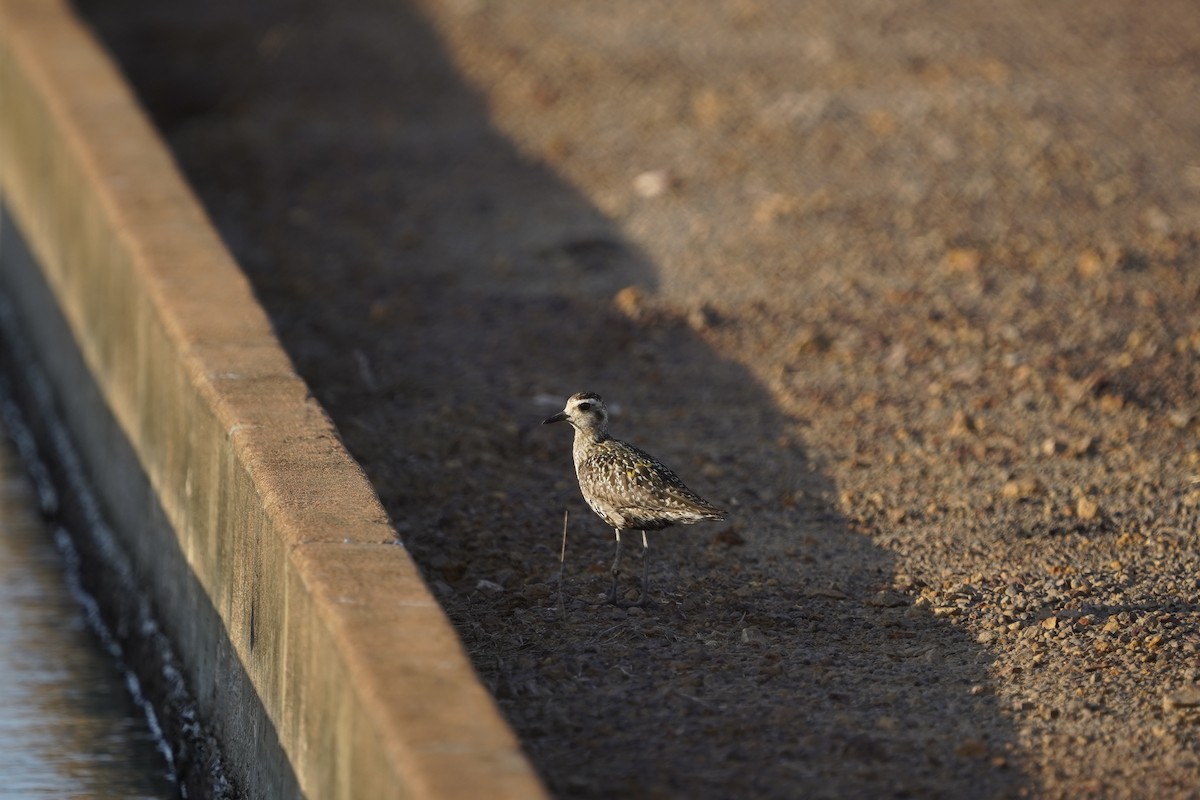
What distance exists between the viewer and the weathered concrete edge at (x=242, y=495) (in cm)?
604

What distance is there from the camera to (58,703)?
9.50 metres

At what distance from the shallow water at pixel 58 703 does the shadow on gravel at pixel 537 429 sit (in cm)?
162

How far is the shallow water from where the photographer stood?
8.75 meters

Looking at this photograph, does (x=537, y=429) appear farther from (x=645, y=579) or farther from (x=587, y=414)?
(x=645, y=579)

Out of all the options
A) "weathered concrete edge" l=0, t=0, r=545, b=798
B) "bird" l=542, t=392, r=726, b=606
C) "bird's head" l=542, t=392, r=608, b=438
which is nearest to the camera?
"weathered concrete edge" l=0, t=0, r=545, b=798

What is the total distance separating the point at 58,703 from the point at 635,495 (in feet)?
10.7

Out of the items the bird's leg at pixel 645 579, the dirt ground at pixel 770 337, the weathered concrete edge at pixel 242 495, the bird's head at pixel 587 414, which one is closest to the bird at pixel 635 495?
the bird's leg at pixel 645 579

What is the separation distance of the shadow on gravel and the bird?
12.3 inches

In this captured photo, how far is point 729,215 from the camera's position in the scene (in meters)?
12.6

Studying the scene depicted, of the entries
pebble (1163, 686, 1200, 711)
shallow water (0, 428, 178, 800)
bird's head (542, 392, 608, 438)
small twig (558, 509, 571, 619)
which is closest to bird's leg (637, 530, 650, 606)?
small twig (558, 509, 571, 619)

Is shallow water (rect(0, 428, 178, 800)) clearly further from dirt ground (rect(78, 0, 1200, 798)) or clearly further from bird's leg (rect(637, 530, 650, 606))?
bird's leg (rect(637, 530, 650, 606))

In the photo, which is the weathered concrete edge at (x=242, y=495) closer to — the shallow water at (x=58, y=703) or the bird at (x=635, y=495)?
the shallow water at (x=58, y=703)

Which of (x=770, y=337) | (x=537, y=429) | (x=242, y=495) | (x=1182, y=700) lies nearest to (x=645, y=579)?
(x=242, y=495)

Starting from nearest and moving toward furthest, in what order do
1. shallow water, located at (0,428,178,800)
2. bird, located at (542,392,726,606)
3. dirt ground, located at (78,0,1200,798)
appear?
dirt ground, located at (78,0,1200,798)
bird, located at (542,392,726,606)
shallow water, located at (0,428,178,800)
